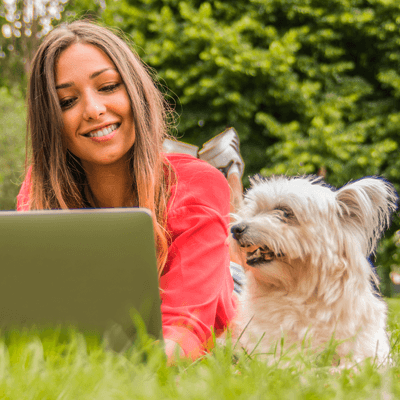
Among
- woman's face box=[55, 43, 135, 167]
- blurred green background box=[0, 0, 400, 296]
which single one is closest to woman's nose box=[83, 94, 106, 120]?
woman's face box=[55, 43, 135, 167]

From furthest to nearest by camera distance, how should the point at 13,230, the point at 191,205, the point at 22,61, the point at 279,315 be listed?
the point at 22,61
the point at 191,205
the point at 279,315
the point at 13,230

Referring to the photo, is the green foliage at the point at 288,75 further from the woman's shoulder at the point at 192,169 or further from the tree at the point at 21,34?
the woman's shoulder at the point at 192,169

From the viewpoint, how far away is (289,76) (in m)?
10.2

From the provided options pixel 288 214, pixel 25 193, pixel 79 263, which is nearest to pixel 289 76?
pixel 25 193

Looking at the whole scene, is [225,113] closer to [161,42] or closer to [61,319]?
[161,42]

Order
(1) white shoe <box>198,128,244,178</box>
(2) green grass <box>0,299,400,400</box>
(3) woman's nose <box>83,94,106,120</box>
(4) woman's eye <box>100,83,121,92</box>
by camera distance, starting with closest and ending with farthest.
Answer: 1. (2) green grass <box>0,299,400,400</box>
2. (3) woman's nose <box>83,94,106,120</box>
3. (4) woman's eye <box>100,83,121,92</box>
4. (1) white shoe <box>198,128,244,178</box>

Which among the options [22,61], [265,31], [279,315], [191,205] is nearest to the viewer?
[279,315]

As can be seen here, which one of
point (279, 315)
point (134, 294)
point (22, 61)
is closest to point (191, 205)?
point (279, 315)

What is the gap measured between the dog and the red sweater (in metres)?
0.21

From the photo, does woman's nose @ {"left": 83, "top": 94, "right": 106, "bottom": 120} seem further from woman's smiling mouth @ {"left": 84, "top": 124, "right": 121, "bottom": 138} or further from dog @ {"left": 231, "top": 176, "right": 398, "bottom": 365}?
dog @ {"left": 231, "top": 176, "right": 398, "bottom": 365}

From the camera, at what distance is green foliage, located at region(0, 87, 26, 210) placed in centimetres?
1288

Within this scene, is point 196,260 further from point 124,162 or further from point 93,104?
point 93,104

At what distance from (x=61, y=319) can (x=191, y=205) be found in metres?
1.16

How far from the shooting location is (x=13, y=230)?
4.08ft
